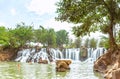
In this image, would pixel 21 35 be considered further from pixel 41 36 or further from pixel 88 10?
pixel 88 10

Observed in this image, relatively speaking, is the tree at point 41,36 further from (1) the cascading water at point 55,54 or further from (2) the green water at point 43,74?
(2) the green water at point 43,74

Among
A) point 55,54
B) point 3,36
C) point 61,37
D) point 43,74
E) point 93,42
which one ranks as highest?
point 61,37

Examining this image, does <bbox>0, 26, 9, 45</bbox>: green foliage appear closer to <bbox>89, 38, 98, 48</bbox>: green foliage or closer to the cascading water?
the cascading water

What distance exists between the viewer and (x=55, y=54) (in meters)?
54.0

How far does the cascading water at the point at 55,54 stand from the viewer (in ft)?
168

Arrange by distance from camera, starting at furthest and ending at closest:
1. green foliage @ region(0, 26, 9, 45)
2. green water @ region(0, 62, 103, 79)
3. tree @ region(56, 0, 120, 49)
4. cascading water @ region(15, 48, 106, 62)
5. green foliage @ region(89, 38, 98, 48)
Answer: green foliage @ region(89, 38, 98, 48) → green foliage @ region(0, 26, 9, 45) → cascading water @ region(15, 48, 106, 62) → green water @ region(0, 62, 103, 79) → tree @ region(56, 0, 120, 49)

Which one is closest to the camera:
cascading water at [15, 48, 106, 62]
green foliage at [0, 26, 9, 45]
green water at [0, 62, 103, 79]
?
green water at [0, 62, 103, 79]

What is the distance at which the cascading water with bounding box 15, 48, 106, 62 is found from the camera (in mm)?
51125

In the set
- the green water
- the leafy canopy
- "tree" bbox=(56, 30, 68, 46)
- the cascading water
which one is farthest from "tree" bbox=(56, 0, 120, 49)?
"tree" bbox=(56, 30, 68, 46)

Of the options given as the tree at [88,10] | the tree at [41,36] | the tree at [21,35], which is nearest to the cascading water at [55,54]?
the tree at [21,35]

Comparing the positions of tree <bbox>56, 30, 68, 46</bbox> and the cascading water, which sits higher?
tree <bbox>56, 30, 68, 46</bbox>

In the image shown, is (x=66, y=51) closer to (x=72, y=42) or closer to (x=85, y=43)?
(x=85, y=43)

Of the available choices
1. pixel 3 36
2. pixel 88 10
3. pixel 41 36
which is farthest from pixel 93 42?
pixel 88 10

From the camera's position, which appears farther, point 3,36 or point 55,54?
point 3,36
